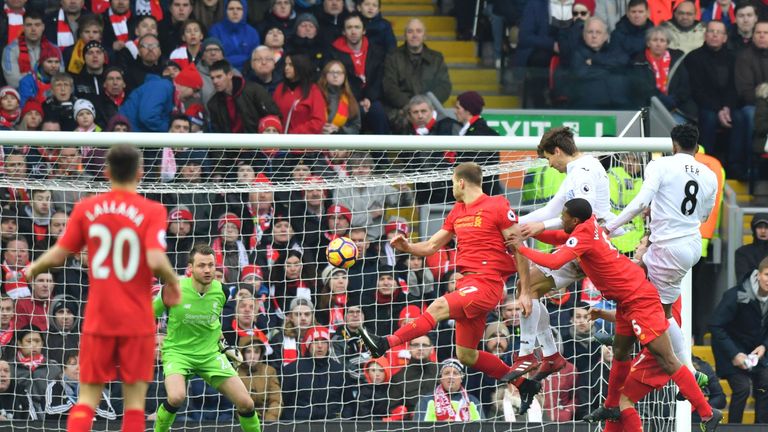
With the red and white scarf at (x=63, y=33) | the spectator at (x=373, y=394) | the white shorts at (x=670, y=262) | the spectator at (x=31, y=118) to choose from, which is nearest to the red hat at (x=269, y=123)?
the spectator at (x=31, y=118)

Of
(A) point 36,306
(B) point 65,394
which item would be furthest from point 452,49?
(B) point 65,394

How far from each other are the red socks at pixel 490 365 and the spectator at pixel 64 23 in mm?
6152

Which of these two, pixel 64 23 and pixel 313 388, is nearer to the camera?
pixel 313 388

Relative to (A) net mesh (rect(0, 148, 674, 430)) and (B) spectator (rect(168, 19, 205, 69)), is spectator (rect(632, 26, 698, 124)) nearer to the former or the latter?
(A) net mesh (rect(0, 148, 674, 430))

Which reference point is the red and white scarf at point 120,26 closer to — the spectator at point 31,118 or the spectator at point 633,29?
the spectator at point 31,118

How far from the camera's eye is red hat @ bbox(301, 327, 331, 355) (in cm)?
1272

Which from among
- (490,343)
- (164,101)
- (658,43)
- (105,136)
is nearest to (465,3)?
(658,43)

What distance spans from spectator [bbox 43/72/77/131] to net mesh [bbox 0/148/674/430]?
3.30ft

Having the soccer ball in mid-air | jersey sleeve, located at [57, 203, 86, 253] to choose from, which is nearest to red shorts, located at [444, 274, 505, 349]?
the soccer ball in mid-air

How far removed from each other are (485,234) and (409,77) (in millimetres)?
4945

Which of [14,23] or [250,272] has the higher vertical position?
[14,23]

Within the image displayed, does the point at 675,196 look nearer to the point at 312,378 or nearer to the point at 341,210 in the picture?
the point at 341,210

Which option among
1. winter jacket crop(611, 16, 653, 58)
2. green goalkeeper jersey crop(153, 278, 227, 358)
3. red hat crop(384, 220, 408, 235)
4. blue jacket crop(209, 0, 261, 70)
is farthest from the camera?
winter jacket crop(611, 16, 653, 58)

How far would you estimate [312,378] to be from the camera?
12672 millimetres
